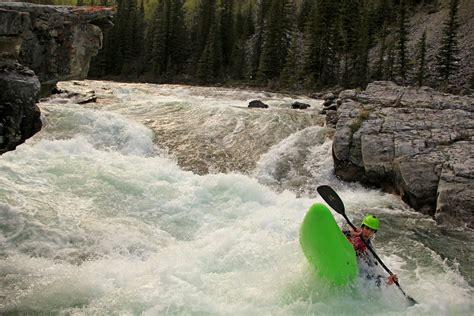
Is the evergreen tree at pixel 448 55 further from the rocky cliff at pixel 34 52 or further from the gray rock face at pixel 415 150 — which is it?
the rocky cliff at pixel 34 52

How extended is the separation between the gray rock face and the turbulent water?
514 millimetres

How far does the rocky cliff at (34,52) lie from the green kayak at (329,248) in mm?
4410

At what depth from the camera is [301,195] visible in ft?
43.9

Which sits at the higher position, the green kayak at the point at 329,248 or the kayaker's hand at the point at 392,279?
the green kayak at the point at 329,248

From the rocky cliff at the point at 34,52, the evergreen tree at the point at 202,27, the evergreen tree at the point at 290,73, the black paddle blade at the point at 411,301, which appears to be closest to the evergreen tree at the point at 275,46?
the evergreen tree at the point at 290,73

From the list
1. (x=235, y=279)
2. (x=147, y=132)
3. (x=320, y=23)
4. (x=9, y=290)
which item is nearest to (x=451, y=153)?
(x=235, y=279)

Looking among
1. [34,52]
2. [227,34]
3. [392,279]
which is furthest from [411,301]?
[227,34]

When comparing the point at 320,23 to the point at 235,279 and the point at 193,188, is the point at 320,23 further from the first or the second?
the point at 235,279

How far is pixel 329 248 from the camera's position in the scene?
292 inches

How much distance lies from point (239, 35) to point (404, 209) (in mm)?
54517

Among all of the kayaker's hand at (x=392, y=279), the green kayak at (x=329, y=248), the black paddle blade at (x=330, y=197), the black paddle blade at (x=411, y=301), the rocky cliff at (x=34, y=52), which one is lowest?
the black paddle blade at (x=411, y=301)

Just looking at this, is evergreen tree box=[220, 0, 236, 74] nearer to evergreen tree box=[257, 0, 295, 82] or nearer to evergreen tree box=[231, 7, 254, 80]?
evergreen tree box=[231, 7, 254, 80]

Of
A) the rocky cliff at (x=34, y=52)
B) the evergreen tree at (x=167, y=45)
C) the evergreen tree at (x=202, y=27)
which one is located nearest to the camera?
the rocky cliff at (x=34, y=52)

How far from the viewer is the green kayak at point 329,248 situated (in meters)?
7.41
